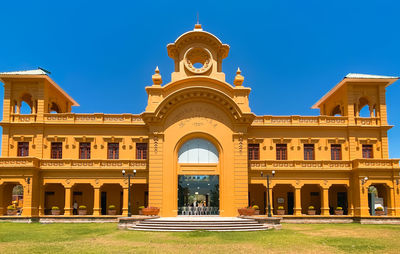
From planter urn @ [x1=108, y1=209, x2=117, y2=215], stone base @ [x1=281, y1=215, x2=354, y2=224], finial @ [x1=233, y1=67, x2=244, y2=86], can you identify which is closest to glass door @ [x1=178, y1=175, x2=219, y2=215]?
planter urn @ [x1=108, y1=209, x2=117, y2=215]

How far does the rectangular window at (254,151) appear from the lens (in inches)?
1468

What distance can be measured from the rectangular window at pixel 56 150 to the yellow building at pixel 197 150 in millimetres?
93

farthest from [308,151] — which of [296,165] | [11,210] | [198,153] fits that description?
[11,210]

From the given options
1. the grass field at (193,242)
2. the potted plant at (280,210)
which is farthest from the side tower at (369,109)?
the grass field at (193,242)

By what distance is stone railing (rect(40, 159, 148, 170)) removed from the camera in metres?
35.7

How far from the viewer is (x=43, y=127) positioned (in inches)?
1442

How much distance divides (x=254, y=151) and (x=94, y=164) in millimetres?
14739

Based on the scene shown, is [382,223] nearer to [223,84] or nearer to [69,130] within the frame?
[223,84]

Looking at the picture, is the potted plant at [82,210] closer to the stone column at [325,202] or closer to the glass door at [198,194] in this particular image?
the glass door at [198,194]

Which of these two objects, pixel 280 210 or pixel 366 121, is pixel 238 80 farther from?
pixel 366 121

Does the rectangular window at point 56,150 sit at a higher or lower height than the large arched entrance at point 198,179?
higher

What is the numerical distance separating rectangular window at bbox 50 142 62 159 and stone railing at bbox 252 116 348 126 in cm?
1834

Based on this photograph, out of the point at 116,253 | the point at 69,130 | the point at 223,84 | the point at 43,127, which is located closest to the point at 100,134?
the point at 69,130

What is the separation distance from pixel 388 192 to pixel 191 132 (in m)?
18.3
